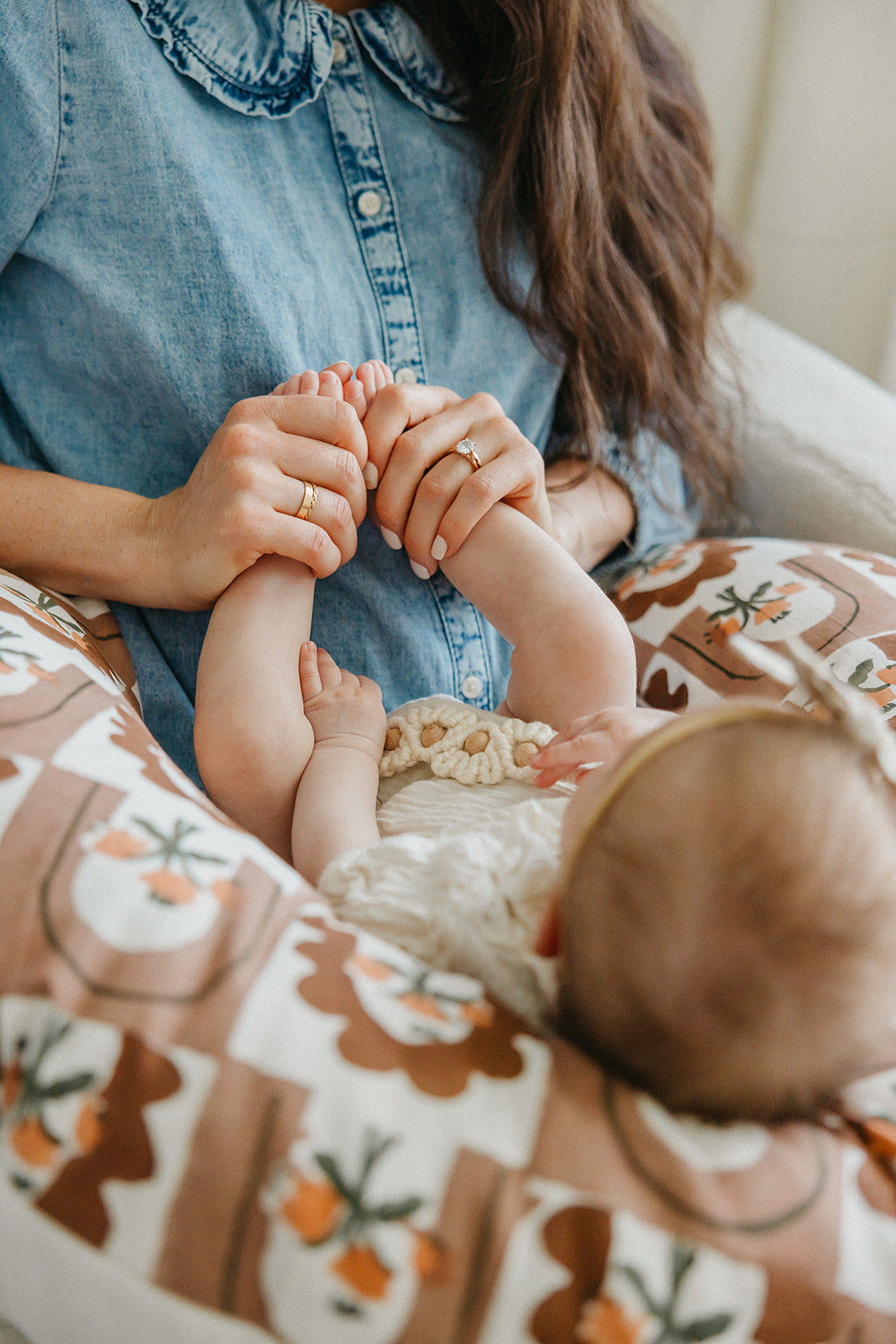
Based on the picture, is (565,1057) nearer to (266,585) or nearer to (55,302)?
(266,585)

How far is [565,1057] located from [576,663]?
30 cm

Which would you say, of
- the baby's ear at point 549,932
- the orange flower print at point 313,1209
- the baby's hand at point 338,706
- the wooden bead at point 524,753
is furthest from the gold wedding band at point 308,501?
the orange flower print at point 313,1209

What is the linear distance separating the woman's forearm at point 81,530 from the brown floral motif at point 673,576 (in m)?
0.43

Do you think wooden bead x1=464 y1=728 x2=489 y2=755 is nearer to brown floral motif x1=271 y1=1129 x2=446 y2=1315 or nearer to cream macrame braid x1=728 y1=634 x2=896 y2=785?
cream macrame braid x1=728 y1=634 x2=896 y2=785

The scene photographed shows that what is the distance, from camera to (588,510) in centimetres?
92

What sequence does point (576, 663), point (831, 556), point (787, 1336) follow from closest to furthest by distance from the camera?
point (787, 1336)
point (576, 663)
point (831, 556)

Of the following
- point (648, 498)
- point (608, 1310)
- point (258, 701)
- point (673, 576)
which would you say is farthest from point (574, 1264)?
point (648, 498)

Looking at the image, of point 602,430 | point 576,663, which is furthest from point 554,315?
point 576,663

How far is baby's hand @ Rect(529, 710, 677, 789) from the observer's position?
570 mm

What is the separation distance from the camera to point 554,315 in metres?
0.86

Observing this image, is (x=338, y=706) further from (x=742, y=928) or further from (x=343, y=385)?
(x=742, y=928)

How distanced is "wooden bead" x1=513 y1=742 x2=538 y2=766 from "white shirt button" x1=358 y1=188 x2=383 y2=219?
47 cm

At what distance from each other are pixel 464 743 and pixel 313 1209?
34 centimetres

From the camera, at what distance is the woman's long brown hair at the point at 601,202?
2.67 feet
